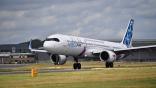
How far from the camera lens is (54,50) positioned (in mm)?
62938

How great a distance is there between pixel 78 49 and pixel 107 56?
4.67 meters

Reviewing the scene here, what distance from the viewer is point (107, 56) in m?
67.0

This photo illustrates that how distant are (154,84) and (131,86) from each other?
6.87ft

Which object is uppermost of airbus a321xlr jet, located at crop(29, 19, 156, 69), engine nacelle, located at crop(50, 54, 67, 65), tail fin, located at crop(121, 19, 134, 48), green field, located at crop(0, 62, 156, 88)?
tail fin, located at crop(121, 19, 134, 48)

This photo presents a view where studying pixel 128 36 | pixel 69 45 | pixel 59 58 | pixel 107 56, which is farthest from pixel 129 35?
pixel 69 45

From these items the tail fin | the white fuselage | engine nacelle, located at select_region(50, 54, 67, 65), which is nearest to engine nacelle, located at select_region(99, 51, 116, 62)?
the white fuselage

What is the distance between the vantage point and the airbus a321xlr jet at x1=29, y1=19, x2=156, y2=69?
63.1 metres

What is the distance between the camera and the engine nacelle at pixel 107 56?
66.8 meters

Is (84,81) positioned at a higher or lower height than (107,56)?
lower

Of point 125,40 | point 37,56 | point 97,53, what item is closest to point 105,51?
point 97,53

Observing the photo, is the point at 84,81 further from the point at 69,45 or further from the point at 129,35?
the point at 129,35

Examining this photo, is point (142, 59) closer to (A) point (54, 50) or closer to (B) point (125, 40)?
(B) point (125, 40)

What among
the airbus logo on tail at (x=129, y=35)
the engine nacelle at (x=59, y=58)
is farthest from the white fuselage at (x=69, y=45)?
the airbus logo on tail at (x=129, y=35)

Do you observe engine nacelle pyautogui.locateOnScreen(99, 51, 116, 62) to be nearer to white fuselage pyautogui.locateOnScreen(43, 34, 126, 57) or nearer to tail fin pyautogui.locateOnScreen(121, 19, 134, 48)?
white fuselage pyautogui.locateOnScreen(43, 34, 126, 57)
